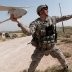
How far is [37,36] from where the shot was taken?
7.05 metres

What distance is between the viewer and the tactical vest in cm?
698

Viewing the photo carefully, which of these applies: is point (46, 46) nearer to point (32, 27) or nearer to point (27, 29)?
point (32, 27)

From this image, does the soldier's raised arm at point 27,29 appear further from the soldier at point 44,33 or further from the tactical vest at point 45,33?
the tactical vest at point 45,33

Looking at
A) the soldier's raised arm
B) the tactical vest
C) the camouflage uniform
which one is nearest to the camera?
the soldier's raised arm

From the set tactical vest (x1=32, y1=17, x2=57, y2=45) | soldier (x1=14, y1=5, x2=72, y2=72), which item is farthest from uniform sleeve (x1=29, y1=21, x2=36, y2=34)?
tactical vest (x1=32, y1=17, x2=57, y2=45)

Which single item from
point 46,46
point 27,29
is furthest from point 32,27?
point 46,46

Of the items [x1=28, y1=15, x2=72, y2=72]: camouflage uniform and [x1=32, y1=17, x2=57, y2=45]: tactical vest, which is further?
[x1=28, y1=15, x2=72, y2=72]: camouflage uniform

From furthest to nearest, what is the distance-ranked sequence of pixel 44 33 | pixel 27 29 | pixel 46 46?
pixel 46 46 < pixel 44 33 < pixel 27 29

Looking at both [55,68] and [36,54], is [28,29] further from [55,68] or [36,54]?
[55,68]

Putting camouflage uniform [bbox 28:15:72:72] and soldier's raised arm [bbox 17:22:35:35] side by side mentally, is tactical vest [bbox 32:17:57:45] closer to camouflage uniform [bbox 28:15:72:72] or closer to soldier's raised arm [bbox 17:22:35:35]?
camouflage uniform [bbox 28:15:72:72]

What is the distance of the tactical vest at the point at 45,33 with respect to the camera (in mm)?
6977

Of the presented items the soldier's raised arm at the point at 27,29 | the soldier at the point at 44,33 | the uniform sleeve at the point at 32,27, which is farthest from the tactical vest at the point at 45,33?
the soldier's raised arm at the point at 27,29

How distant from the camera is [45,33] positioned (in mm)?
7078

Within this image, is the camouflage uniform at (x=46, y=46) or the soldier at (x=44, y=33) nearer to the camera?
the soldier at (x=44, y=33)
